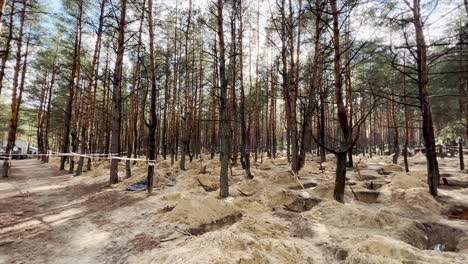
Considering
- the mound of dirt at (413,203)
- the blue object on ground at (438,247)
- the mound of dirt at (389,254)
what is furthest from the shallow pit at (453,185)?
the mound of dirt at (389,254)

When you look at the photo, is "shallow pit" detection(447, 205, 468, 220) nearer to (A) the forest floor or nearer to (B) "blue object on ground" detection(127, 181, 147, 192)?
(A) the forest floor

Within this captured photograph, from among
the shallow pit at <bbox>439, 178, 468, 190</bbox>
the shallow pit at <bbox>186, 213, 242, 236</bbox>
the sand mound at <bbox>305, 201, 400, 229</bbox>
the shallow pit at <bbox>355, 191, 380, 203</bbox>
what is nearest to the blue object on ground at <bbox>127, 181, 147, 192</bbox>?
the shallow pit at <bbox>186, 213, 242, 236</bbox>

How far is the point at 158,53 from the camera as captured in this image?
1717 centimetres

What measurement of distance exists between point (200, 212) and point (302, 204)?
329cm

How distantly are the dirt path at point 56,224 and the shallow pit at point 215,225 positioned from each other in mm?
1502

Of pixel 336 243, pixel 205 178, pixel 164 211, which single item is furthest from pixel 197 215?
pixel 205 178

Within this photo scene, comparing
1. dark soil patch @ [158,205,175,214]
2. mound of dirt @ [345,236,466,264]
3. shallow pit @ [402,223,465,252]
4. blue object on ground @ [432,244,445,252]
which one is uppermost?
mound of dirt @ [345,236,466,264]

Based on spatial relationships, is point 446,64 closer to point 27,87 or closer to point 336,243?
point 336,243

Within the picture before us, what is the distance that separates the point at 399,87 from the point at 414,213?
1980 centimetres

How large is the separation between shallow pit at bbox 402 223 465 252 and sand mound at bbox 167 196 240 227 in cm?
350

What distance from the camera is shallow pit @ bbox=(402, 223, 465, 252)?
4652 millimetres

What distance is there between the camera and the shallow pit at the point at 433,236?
465 centimetres

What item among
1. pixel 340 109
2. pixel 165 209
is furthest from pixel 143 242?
pixel 340 109

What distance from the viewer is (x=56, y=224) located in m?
5.56
